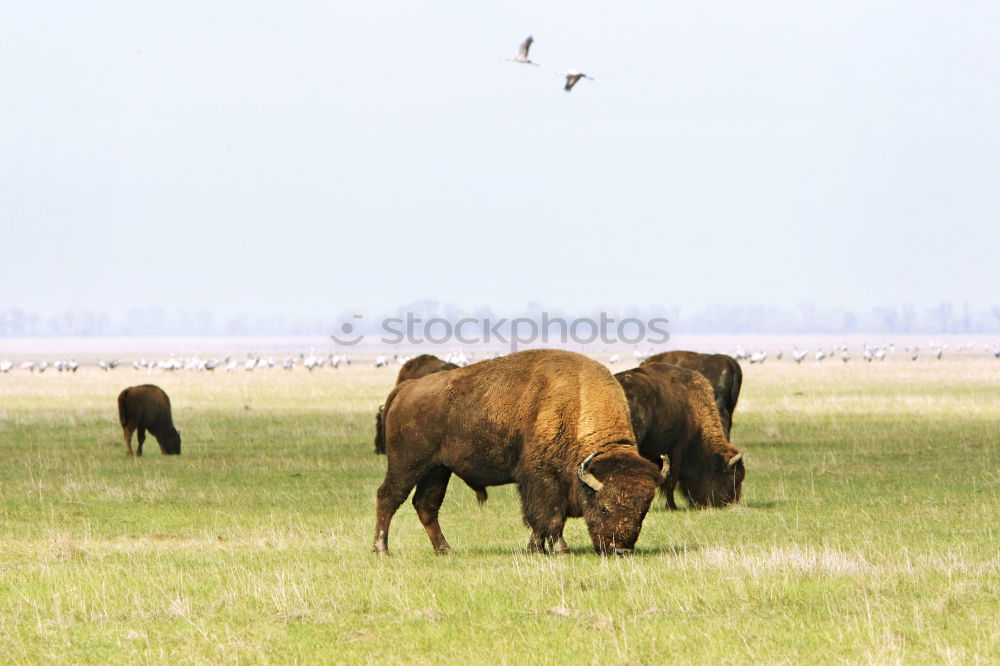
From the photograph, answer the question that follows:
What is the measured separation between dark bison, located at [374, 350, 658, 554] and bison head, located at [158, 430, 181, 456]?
48.4 ft

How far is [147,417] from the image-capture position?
27.7m

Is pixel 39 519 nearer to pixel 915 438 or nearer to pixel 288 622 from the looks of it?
pixel 288 622

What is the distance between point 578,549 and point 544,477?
1201mm

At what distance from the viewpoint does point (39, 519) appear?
17672mm

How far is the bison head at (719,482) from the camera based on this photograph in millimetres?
18125

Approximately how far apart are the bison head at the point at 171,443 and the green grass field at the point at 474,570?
0.97m

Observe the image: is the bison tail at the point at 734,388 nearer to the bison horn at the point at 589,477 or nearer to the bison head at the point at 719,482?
the bison head at the point at 719,482

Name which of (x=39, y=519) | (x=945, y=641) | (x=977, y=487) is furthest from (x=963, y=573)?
(x=39, y=519)

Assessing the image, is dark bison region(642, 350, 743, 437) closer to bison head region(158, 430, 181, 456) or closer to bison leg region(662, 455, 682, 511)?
bison leg region(662, 455, 682, 511)

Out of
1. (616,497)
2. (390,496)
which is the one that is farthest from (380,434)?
(616,497)

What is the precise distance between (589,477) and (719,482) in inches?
226

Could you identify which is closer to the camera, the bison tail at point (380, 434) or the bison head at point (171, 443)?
the bison tail at point (380, 434)

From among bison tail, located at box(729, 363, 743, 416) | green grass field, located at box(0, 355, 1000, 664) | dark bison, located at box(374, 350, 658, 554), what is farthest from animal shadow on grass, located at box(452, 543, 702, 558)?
bison tail, located at box(729, 363, 743, 416)

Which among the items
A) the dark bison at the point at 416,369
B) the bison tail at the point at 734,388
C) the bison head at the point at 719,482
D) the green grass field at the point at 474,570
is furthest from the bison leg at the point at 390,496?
the bison tail at the point at 734,388
